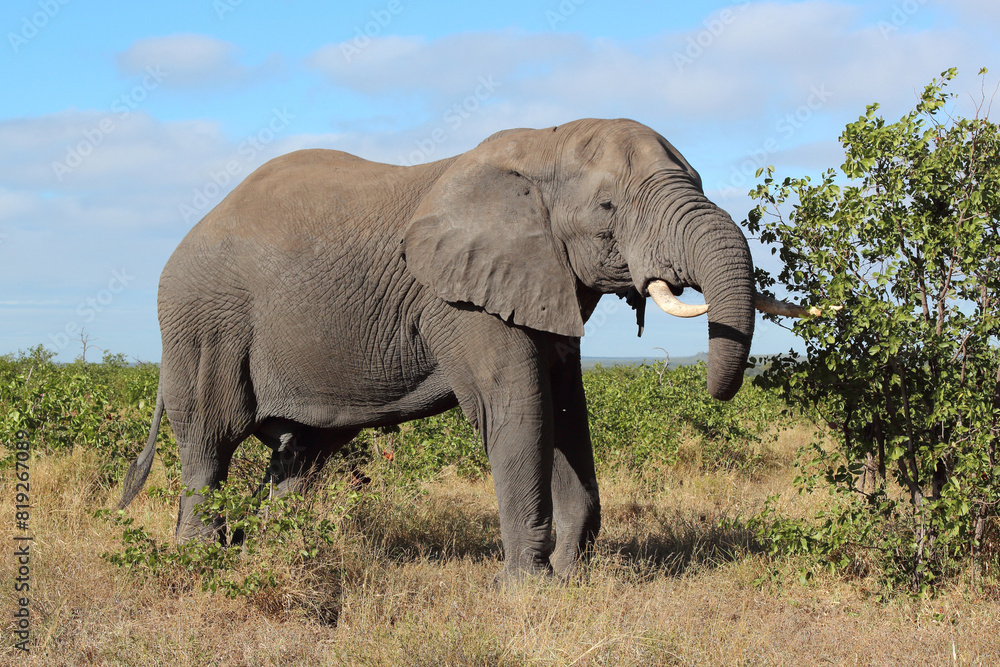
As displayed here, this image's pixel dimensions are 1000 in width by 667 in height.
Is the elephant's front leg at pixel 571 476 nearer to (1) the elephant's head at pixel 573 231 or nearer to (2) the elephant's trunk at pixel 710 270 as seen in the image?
(1) the elephant's head at pixel 573 231

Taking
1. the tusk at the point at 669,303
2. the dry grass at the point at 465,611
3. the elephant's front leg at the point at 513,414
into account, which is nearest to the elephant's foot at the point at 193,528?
the dry grass at the point at 465,611

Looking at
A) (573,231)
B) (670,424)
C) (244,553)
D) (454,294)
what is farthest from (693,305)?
(670,424)

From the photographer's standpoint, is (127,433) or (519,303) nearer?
(519,303)

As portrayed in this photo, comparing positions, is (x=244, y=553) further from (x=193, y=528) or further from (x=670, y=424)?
(x=670, y=424)

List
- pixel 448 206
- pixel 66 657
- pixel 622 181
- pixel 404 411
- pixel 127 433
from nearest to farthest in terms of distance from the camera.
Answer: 1. pixel 66 657
2. pixel 622 181
3. pixel 448 206
4. pixel 404 411
5. pixel 127 433

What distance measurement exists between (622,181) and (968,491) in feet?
8.55

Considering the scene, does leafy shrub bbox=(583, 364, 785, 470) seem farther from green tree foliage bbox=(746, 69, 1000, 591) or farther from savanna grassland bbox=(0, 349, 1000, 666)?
green tree foliage bbox=(746, 69, 1000, 591)

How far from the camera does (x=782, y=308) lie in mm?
5215

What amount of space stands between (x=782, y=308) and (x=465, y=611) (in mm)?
2473

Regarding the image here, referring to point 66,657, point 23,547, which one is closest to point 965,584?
point 66,657

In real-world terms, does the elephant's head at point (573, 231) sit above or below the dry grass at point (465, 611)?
above

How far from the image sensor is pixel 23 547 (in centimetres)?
626

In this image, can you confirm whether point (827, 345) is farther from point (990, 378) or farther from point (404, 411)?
point (404, 411)

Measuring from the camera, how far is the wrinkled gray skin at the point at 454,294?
5.05 m
